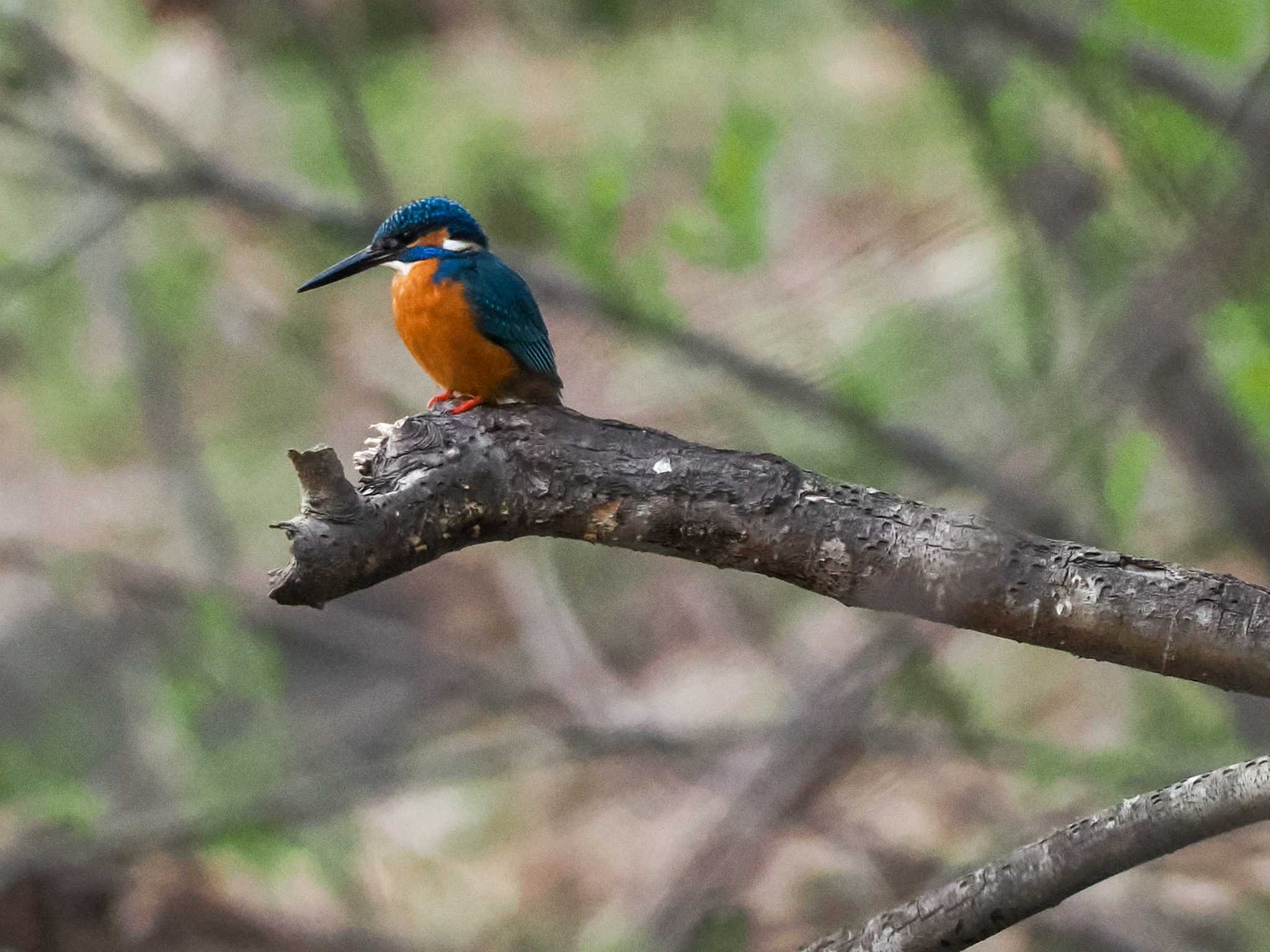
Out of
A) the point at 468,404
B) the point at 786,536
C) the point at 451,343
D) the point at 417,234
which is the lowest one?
the point at 786,536

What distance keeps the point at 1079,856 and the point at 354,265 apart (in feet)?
6.10

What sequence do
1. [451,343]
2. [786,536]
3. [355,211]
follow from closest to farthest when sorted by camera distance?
[786,536]
[451,343]
[355,211]

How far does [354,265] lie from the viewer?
2734mm

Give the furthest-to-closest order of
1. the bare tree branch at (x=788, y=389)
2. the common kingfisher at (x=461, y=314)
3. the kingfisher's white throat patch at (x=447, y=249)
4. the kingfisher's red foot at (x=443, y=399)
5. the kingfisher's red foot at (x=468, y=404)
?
the bare tree branch at (x=788, y=389)
the kingfisher's white throat patch at (x=447, y=249)
the kingfisher's red foot at (x=443, y=399)
the common kingfisher at (x=461, y=314)
the kingfisher's red foot at (x=468, y=404)

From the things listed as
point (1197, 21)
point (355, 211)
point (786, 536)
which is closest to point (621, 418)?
point (355, 211)

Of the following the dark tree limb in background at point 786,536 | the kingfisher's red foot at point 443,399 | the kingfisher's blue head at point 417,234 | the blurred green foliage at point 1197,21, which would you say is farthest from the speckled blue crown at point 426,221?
the blurred green foliage at point 1197,21

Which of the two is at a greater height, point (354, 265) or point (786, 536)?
point (354, 265)

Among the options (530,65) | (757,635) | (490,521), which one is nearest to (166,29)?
(530,65)

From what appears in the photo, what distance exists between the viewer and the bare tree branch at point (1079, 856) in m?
1.35

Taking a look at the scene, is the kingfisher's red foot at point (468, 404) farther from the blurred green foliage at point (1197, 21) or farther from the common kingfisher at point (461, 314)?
the blurred green foliage at point (1197, 21)

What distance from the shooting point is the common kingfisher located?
2.49m

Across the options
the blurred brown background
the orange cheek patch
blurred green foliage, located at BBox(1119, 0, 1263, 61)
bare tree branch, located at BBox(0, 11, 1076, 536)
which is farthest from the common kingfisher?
blurred green foliage, located at BBox(1119, 0, 1263, 61)

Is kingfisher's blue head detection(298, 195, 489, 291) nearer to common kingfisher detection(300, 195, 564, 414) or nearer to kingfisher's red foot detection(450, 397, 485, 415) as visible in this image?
common kingfisher detection(300, 195, 564, 414)

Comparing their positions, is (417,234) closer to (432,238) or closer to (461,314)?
(432,238)
